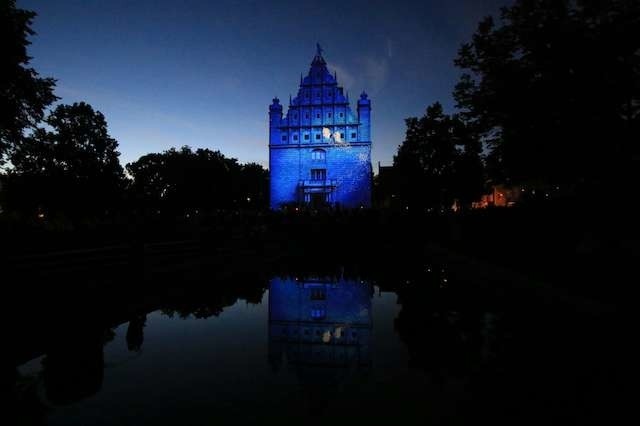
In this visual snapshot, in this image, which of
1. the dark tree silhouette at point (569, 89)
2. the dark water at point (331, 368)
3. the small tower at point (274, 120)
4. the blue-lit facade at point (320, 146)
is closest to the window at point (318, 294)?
the dark water at point (331, 368)

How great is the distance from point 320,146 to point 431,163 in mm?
18806

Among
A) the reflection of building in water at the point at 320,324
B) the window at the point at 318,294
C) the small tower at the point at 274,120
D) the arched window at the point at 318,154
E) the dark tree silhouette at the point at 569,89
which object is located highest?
the small tower at the point at 274,120

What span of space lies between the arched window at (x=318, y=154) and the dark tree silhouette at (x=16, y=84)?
3587 cm

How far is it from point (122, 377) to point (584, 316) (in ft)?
23.9

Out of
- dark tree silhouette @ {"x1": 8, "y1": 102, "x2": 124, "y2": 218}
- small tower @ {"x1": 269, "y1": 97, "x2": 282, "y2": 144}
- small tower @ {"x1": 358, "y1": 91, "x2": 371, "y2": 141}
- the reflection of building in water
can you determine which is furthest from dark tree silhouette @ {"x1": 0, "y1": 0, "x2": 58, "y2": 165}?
small tower @ {"x1": 358, "y1": 91, "x2": 371, "y2": 141}

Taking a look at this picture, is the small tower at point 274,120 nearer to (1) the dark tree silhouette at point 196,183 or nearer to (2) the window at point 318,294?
(1) the dark tree silhouette at point 196,183

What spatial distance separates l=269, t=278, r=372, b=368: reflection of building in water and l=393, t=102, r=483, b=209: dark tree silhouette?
100.0 feet

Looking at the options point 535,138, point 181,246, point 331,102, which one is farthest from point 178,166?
point 535,138

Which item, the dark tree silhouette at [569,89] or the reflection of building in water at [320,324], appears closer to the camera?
the reflection of building in water at [320,324]

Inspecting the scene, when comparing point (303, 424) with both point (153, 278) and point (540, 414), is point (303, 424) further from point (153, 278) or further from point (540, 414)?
point (153, 278)

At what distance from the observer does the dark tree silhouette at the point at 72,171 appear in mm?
36344

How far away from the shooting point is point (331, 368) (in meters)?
4.83

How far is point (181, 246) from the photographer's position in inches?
535

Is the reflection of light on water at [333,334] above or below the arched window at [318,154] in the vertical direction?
below
